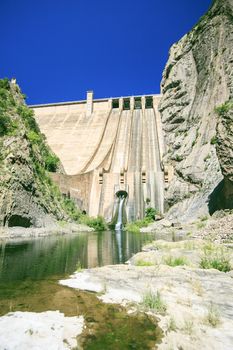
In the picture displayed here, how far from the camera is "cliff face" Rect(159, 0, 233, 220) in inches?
1156

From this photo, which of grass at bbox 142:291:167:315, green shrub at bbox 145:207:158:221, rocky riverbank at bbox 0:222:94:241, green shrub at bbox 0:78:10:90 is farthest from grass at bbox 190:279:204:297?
green shrub at bbox 145:207:158:221

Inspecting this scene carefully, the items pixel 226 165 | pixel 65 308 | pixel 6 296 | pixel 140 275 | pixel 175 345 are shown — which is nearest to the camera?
pixel 175 345

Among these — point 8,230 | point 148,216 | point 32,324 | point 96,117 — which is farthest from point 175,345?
point 96,117

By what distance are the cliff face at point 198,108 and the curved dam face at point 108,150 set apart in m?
3.06

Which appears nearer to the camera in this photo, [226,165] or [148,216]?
[226,165]

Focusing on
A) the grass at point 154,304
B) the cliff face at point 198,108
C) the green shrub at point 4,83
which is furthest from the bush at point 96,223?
the grass at point 154,304

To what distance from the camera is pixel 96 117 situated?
188ft

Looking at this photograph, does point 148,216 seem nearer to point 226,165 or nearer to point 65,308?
point 226,165

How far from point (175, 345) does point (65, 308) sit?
5.76ft

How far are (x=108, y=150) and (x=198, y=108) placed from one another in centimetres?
1560

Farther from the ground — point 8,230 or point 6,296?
point 8,230

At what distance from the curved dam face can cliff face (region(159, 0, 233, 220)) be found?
120 inches

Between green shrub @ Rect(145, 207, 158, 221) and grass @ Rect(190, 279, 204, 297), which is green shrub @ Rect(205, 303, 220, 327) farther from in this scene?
green shrub @ Rect(145, 207, 158, 221)

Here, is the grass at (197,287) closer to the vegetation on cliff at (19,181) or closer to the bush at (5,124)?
the vegetation on cliff at (19,181)
